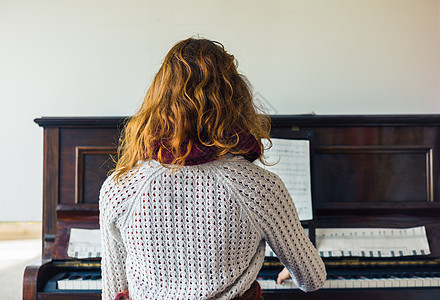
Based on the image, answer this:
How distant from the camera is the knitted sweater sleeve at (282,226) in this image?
105 cm

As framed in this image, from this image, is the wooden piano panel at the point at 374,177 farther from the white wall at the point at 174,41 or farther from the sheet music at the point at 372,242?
the white wall at the point at 174,41

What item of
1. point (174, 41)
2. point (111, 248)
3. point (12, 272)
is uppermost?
point (174, 41)

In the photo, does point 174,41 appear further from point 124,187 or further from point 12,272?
point 124,187

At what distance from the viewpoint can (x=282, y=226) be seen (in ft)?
3.60

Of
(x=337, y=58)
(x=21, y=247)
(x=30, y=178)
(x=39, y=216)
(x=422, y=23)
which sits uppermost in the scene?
(x=422, y=23)

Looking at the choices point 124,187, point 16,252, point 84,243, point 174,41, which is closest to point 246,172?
point 124,187

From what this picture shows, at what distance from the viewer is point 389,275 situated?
6.84ft

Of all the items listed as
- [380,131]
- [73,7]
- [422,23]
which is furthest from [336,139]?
[73,7]

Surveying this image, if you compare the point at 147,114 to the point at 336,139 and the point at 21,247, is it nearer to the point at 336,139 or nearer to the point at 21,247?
the point at 336,139

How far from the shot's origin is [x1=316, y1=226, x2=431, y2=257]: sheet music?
7.07 feet

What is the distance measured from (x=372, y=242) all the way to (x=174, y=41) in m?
1.69

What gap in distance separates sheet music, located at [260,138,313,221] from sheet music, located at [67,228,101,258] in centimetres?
85

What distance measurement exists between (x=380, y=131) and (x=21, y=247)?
2.22 metres

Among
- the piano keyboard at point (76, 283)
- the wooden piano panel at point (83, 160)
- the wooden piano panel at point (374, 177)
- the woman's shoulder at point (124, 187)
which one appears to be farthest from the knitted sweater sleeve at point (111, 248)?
the wooden piano panel at point (374, 177)
